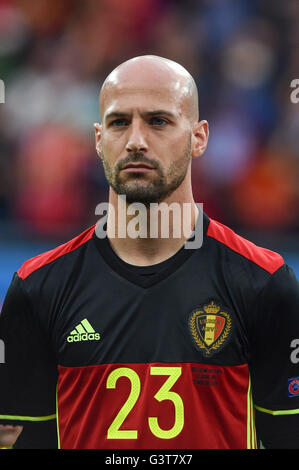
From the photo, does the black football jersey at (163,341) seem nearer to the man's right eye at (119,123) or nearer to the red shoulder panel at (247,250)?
the red shoulder panel at (247,250)

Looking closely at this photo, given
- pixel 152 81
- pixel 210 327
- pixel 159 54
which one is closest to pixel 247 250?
pixel 210 327

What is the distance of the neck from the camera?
243 centimetres

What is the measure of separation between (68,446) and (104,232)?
Answer: 786 millimetres

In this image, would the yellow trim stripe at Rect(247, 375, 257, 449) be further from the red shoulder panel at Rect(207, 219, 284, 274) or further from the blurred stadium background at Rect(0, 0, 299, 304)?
the blurred stadium background at Rect(0, 0, 299, 304)

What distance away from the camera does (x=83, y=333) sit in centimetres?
241

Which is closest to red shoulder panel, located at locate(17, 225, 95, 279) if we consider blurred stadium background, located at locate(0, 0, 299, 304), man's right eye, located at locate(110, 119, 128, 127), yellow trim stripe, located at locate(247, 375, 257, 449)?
man's right eye, located at locate(110, 119, 128, 127)

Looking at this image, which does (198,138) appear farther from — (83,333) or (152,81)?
→ (83,333)

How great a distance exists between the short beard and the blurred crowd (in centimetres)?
350

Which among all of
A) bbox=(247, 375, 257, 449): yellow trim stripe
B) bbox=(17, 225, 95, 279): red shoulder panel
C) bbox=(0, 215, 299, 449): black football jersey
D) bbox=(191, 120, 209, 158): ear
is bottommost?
bbox=(247, 375, 257, 449): yellow trim stripe

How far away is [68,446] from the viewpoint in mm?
2463

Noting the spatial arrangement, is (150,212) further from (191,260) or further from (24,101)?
(24,101)

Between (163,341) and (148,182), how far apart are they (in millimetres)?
549

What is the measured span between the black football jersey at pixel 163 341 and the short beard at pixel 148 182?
26 centimetres

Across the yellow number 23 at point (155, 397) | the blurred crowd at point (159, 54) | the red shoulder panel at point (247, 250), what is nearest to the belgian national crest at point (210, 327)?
the yellow number 23 at point (155, 397)
